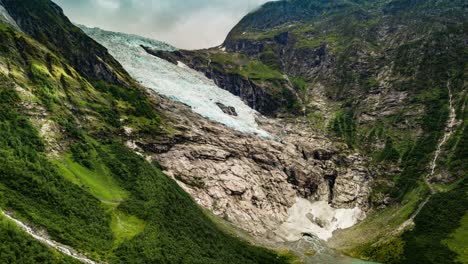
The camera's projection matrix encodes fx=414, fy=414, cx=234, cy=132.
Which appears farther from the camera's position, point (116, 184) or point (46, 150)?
point (116, 184)

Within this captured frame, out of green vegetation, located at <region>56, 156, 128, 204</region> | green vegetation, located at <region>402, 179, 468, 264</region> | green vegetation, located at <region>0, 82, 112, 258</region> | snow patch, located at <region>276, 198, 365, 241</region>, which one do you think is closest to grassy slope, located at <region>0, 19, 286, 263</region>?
green vegetation, located at <region>0, 82, 112, 258</region>

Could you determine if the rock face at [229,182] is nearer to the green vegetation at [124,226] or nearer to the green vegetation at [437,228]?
the green vegetation at [437,228]

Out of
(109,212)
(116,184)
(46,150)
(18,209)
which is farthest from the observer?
(116,184)

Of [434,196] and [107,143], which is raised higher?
[434,196]

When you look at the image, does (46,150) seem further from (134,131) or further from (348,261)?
(348,261)

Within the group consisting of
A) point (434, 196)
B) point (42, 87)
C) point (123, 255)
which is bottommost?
point (123, 255)

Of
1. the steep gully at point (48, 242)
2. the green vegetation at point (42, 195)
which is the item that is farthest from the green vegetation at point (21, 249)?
the green vegetation at point (42, 195)

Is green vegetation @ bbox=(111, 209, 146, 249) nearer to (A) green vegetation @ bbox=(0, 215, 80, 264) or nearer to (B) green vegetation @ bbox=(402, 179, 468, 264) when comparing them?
(A) green vegetation @ bbox=(0, 215, 80, 264)

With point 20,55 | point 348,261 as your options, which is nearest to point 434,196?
point 348,261
